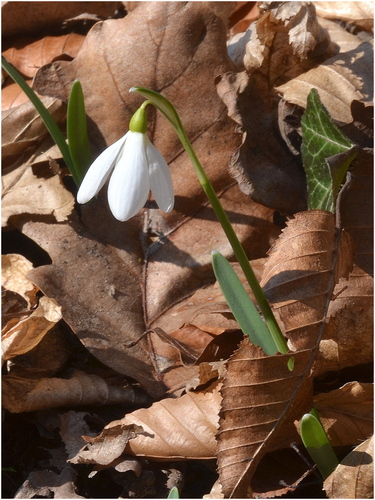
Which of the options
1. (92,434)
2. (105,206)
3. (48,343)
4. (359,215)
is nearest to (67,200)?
(105,206)

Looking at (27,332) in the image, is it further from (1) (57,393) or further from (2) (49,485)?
(2) (49,485)

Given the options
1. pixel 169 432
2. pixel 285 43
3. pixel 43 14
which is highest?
pixel 43 14

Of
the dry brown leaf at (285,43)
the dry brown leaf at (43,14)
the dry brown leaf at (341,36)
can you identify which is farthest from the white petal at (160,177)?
the dry brown leaf at (43,14)

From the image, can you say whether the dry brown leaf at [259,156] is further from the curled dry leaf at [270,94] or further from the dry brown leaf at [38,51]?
the dry brown leaf at [38,51]

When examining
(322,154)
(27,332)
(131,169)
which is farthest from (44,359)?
(322,154)

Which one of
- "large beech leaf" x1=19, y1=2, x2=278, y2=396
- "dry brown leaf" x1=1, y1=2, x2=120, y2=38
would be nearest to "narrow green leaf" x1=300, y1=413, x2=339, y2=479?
"large beech leaf" x1=19, y1=2, x2=278, y2=396

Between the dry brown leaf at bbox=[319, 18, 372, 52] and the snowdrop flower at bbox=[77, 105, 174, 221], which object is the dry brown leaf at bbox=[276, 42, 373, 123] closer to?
the dry brown leaf at bbox=[319, 18, 372, 52]

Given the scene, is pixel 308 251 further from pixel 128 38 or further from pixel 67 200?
pixel 128 38
